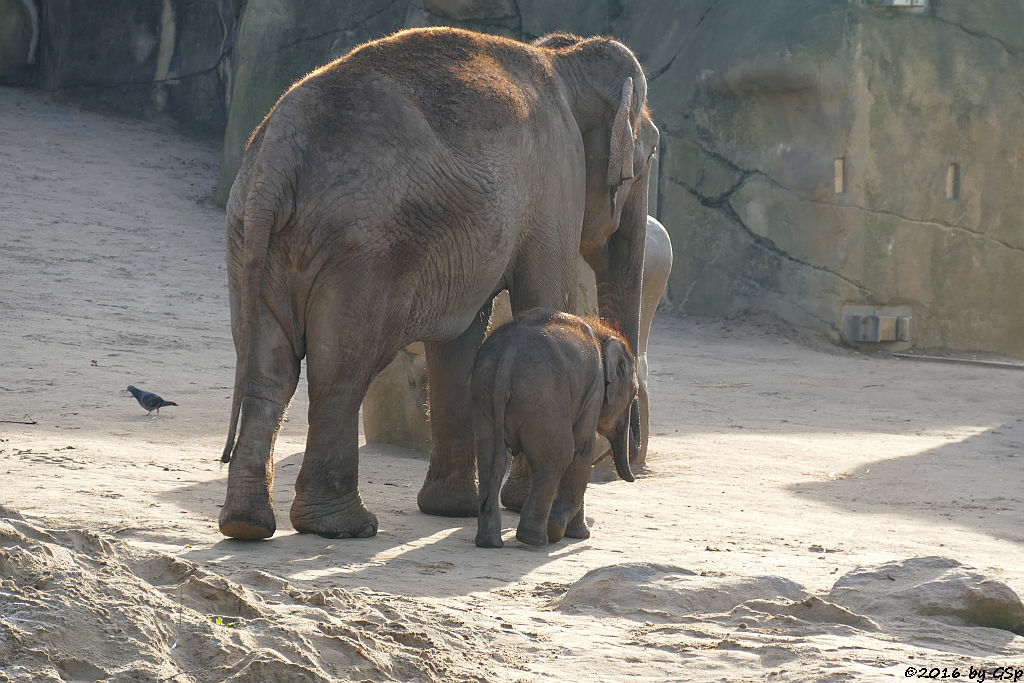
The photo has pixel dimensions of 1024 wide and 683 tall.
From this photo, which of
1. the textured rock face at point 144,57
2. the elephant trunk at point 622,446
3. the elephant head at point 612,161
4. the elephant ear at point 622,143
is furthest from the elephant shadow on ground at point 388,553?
the textured rock face at point 144,57

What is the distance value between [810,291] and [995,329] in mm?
2110

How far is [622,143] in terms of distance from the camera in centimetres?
618

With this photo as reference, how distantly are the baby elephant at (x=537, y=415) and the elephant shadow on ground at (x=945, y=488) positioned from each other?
1806 millimetres

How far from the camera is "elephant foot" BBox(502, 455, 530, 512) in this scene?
5.96m

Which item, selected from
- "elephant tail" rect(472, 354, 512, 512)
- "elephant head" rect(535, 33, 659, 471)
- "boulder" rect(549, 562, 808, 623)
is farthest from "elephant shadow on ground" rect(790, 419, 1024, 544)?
"elephant tail" rect(472, 354, 512, 512)

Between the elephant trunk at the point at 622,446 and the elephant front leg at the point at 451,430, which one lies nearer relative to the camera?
the elephant trunk at the point at 622,446

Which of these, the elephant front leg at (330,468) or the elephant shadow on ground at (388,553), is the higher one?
the elephant front leg at (330,468)

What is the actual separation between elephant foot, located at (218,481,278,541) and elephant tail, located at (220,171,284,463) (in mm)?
128

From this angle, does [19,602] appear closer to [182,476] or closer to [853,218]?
[182,476]

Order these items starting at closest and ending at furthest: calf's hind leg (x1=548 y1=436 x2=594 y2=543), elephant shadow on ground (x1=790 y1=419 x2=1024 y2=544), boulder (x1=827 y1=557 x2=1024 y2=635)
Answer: boulder (x1=827 y1=557 x2=1024 y2=635) → calf's hind leg (x1=548 y1=436 x2=594 y2=543) → elephant shadow on ground (x1=790 y1=419 x2=1024 y2=544)

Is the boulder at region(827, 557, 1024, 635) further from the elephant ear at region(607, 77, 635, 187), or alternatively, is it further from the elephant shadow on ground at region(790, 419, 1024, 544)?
the elephant ear at region(607, 77, 635, 187)

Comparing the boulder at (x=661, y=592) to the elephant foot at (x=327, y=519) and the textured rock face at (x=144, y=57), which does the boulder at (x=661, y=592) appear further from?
the textured rock face at (x=144, y=57)

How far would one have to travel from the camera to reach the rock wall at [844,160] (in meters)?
14.4

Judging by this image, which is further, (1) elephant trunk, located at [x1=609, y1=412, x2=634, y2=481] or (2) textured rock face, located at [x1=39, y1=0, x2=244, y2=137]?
(2) textured rock face, located at [x1=39, y1=0, x2=244, y2=137]
